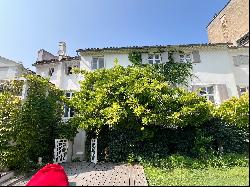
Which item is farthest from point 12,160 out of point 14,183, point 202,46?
point 202,46

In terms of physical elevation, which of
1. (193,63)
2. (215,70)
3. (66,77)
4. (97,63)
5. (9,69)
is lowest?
(9,69)

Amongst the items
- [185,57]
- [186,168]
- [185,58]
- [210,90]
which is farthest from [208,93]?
[186,168]

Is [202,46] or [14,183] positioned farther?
[202,46]

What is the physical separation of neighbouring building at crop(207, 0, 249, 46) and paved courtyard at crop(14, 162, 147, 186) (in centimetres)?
1719

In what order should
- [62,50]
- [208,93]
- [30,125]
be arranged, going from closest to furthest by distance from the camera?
[30,125], [208,93], [62,50]

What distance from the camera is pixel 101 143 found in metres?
18.5

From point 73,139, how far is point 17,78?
632 centimetres

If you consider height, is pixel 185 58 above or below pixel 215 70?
above

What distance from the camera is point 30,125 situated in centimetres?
1548

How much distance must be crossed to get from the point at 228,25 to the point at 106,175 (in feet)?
75.4

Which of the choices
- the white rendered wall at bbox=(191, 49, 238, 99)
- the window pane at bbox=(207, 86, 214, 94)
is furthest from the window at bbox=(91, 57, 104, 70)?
the window pane at bbox=(207, 86, 214, 94)

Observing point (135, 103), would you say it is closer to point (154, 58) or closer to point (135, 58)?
point (135, 58)

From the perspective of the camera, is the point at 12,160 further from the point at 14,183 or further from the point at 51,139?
the point at 51,139

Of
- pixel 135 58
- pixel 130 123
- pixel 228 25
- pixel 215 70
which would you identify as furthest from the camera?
pixel 228 25
